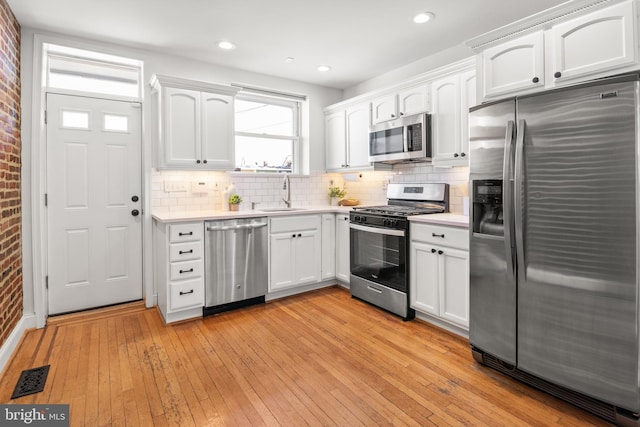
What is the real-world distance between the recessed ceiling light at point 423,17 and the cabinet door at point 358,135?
1219mm

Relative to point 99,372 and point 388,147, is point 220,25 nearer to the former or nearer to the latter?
point 388,147

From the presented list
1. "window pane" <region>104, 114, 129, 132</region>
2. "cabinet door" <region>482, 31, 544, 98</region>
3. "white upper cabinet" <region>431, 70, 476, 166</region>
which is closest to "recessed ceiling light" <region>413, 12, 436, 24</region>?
"white upper cabinet" <region>431, 70, 476, 166</region>

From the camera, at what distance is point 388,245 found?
3.29 m

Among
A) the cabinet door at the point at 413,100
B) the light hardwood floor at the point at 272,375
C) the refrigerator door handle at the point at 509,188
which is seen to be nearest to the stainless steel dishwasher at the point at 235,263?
the light hardwood floor at the point at 272,375

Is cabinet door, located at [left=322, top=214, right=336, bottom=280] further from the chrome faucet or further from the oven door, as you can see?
the chrome faucet

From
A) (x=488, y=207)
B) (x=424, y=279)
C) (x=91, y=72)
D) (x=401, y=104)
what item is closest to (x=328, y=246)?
(x=424, y=279)

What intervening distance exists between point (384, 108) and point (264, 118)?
5.07 feet

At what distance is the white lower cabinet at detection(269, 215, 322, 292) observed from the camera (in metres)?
3.66

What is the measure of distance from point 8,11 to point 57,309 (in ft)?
8.26

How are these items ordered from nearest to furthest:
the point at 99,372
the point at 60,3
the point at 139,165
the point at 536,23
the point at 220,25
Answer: the point at 536,23 < the point at 99,372 < the point at 60,3 < the point at 220,25 < the point at 139,165

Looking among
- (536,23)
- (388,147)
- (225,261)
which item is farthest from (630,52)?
(225,261)

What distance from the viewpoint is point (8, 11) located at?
2.63 m

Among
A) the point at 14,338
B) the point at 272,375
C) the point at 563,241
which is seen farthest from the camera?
the point at 14,338

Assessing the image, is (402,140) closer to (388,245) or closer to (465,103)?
(465,103)
